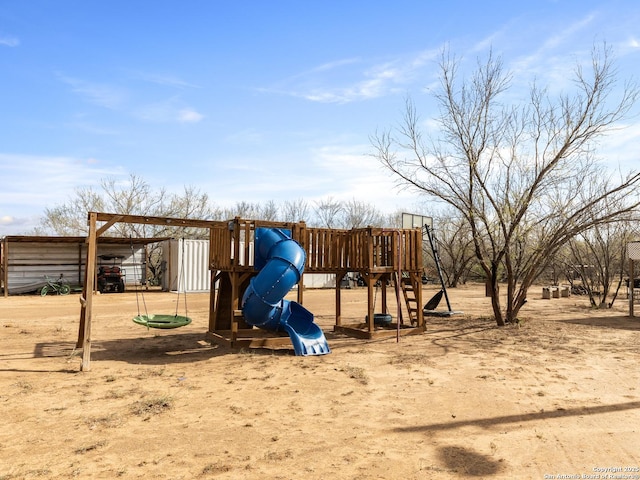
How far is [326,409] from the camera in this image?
6.13 m

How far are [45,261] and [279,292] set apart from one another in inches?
780

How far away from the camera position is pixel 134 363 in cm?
876

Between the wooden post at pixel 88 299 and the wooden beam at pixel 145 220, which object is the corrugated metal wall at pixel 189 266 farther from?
the wooden post at pixel 88 299

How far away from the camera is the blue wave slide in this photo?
9.19m

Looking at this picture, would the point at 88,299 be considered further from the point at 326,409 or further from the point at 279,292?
the point at 326,409

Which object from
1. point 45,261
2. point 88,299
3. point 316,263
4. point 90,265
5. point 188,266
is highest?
point 45,261

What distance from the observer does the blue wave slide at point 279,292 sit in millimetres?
9188

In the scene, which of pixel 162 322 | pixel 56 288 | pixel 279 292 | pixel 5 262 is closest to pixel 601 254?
pixel 279 292

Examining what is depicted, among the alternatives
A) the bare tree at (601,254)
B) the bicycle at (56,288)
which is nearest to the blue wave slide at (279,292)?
the bare tree at (601,254)

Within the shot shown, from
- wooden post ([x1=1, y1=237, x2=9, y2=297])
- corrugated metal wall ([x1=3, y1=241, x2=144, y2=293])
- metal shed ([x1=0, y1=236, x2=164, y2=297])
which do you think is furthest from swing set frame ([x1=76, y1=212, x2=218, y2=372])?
wooden post ([x1=1, y1=237, x2=9, y2=297])

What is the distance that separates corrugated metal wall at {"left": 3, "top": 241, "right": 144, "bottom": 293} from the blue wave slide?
14.7 m

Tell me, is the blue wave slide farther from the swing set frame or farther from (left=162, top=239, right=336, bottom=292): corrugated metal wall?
(left=162, top=239, right=336, bottom=292): corrugated metal wall

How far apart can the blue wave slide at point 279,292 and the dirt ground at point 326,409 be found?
21.4 inches

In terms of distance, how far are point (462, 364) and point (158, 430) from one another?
17.8 ft
